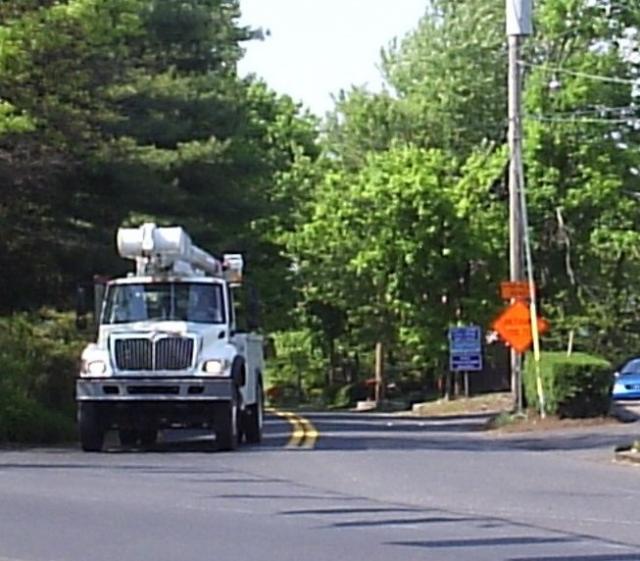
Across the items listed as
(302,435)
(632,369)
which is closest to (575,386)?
(302,435)

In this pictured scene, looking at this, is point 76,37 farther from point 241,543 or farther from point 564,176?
point 564,176

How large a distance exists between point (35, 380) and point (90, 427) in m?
5.40

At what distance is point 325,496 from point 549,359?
63.4 feet

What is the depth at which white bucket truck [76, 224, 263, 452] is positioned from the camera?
26.2m

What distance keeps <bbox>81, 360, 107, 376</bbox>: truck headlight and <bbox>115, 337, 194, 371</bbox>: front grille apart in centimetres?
21

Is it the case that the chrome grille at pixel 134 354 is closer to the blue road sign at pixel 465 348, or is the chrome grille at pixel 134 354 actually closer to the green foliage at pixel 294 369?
the blue road sign at pixel 465 348

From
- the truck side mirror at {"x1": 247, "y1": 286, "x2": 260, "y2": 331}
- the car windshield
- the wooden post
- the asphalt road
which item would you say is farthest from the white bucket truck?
the wooden post

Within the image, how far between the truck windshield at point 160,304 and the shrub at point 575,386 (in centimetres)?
1122

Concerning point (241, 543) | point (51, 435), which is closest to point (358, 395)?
point (51, 435)

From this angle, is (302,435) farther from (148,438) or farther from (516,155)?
(516,155)

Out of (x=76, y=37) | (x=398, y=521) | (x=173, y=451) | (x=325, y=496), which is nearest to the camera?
(x=398, y=521)

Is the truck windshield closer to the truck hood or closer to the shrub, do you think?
the truck hood

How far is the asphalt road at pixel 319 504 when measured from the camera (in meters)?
Answer: 13.8

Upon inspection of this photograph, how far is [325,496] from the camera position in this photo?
18547mm
